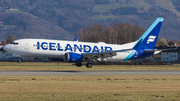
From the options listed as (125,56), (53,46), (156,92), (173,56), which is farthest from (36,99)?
(173,56)

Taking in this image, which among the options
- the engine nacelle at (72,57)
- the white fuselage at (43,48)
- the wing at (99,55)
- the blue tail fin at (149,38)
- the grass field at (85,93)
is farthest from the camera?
the blue tail fin at (149,38)

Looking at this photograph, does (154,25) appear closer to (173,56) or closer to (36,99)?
(36,99)

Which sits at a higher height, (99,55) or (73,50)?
(73,50)

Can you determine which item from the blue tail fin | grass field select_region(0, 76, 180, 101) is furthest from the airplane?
grass field select_region(0, 76, 180, 101)

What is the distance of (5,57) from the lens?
502 feet

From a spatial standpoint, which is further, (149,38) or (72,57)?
(149,38)

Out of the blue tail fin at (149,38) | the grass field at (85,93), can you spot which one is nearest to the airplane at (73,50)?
the blue tail fin at (149,38)

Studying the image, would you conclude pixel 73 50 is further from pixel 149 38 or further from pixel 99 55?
pixel 149 38

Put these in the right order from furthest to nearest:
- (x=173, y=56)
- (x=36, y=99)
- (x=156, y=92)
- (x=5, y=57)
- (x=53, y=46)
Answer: (x=5, y=57) → (x=173, y=56) → (x=53, y=46) → (x=156, y=92) → (x=36, y=99)

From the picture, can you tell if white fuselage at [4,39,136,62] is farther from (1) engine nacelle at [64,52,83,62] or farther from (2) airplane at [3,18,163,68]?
(1) engine nacelle at [64,52,83,62]

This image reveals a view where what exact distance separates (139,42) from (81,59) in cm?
1246

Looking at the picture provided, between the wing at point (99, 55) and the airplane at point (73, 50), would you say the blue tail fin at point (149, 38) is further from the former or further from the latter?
the wing at point (99, 55)

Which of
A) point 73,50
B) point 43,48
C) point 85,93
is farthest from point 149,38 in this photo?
point 85,93

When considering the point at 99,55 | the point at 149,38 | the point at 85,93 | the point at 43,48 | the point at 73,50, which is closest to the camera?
the point at 85,93
